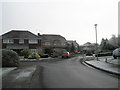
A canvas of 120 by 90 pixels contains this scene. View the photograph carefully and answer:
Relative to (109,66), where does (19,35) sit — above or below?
above

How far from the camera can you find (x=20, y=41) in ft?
154

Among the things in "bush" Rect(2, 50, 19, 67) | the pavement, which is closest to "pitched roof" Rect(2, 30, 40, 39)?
"bush" Rect(2, 50, 19, 67)

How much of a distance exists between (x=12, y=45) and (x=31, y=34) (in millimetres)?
7458

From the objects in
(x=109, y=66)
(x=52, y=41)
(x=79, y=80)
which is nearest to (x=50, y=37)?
(x=52, y=41)

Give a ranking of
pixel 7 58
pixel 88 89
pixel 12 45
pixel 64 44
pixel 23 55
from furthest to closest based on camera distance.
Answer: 1. pixel 64 44
2. pixel 12 45
3. pixel 23 55
4. pixel 7 58
5. pixel 88 89

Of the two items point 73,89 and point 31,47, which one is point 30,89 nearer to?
point 73,89

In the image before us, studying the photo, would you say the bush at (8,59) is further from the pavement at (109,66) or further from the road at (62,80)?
the pavement at (109,66)

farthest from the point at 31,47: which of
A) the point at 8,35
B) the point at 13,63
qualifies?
the point at 13,63

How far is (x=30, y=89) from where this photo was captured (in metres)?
7.09

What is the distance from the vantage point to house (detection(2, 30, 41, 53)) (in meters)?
46.6

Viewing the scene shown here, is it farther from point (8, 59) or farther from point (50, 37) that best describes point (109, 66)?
point (50, 37)

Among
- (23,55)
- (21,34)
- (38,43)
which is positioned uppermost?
(21,34)

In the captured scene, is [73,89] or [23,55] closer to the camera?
[73,89]

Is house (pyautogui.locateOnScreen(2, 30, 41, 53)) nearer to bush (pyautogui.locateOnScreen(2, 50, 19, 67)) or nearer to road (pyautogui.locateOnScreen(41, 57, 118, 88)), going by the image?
bush (pyautogui.locateOnScreen(2, 50, 19, 67))
